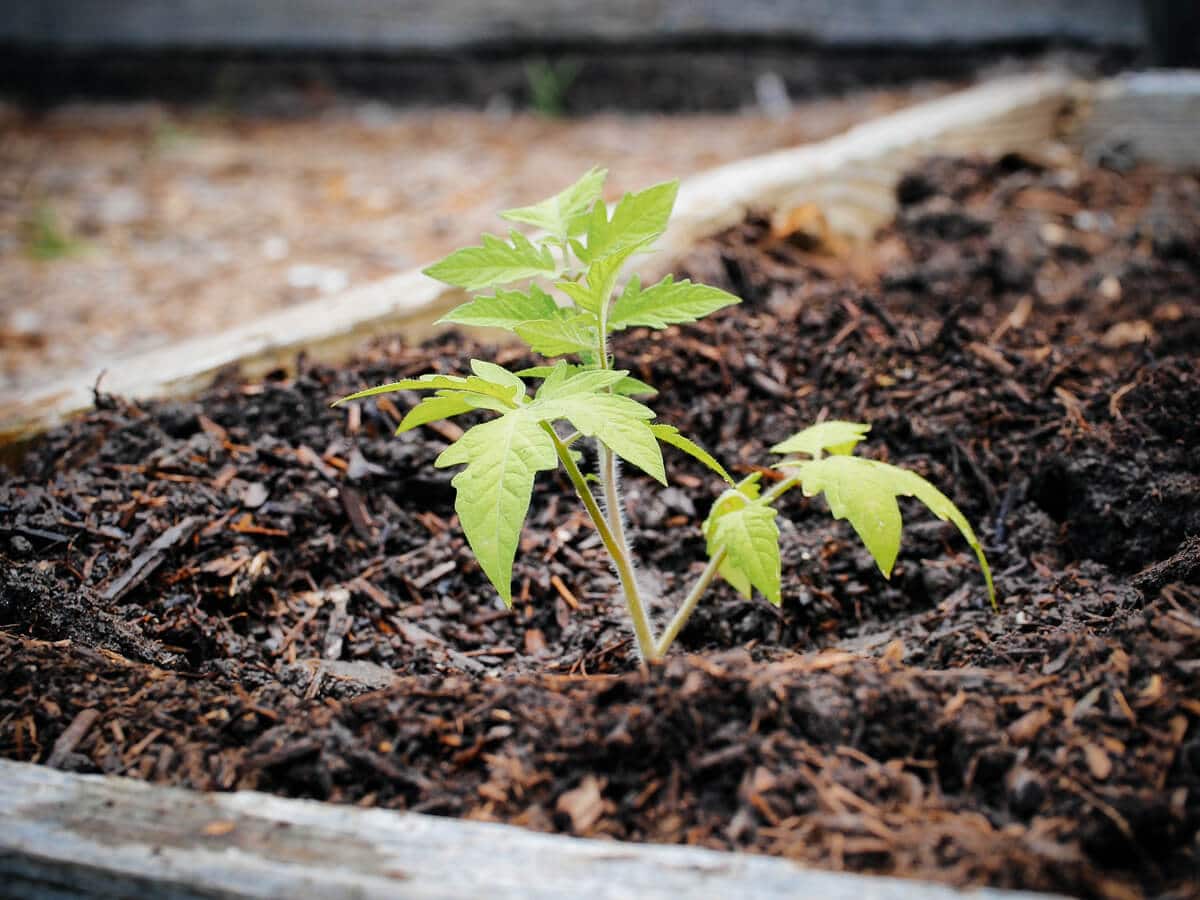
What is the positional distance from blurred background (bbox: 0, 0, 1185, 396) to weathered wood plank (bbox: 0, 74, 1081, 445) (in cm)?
73

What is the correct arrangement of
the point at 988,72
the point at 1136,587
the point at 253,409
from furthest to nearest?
1. the point at 988,72
2. the point at 253,409
3. the point at 1136,587

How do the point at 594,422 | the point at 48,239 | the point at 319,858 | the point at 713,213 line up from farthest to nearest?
the point at 48,239, the point at 713,213, the point at 594,422, the point at 319,858

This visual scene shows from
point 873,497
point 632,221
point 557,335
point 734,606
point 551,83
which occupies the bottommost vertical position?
point 734,606

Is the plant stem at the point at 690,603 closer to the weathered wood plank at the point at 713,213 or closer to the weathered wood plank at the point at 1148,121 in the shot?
the weathered wood plank at the point at 713,213

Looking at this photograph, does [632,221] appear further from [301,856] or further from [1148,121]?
[1148,121]

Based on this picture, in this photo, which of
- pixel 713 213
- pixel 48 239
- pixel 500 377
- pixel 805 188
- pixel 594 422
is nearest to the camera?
pixel 594 422

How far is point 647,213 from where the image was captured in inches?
54.7

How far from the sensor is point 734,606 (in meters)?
1.74

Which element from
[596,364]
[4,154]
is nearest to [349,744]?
[596,364]

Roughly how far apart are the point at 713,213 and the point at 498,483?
69.1 inches

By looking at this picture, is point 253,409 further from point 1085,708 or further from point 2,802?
point 1085,708

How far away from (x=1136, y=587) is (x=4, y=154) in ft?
19.1

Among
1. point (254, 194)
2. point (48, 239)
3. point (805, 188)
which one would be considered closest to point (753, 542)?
point (805, 188)

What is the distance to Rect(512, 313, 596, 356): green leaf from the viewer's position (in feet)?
4.36
